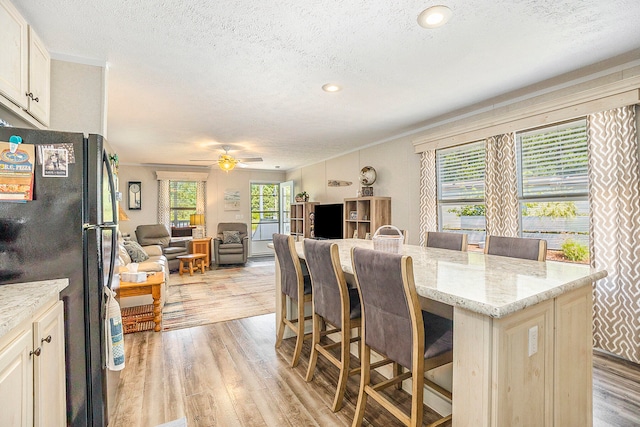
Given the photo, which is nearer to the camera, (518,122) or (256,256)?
(518,122)

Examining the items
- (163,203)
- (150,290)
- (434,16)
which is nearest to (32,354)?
(150,290)

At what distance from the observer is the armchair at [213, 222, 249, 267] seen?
23.3ft

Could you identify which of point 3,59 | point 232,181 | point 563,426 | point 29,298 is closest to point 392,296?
point 563,426

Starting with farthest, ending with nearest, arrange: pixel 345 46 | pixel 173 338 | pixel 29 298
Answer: pixel 173 338
pixel 345 46
pixel 29 298

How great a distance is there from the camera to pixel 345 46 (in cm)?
224

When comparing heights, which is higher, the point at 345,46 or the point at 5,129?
the point at 345,46

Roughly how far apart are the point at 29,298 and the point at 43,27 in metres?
1.77

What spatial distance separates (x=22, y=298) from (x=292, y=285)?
5.61 ft

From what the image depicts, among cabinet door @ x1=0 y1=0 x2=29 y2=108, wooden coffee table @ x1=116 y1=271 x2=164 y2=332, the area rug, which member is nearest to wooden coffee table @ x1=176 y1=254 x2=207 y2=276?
the area rug

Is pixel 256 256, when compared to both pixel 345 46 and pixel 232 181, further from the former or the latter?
pixel 345 46

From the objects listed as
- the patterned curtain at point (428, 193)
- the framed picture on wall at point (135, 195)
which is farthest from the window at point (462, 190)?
the framed picture on wall at point (135, 195)

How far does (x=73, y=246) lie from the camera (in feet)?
5.14

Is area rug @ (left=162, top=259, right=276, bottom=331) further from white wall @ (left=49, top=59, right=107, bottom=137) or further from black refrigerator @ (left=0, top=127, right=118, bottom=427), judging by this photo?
white wall @ (left=49, top=59, right=107, bottom=137)

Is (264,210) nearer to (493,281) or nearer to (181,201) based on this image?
(181,201)
